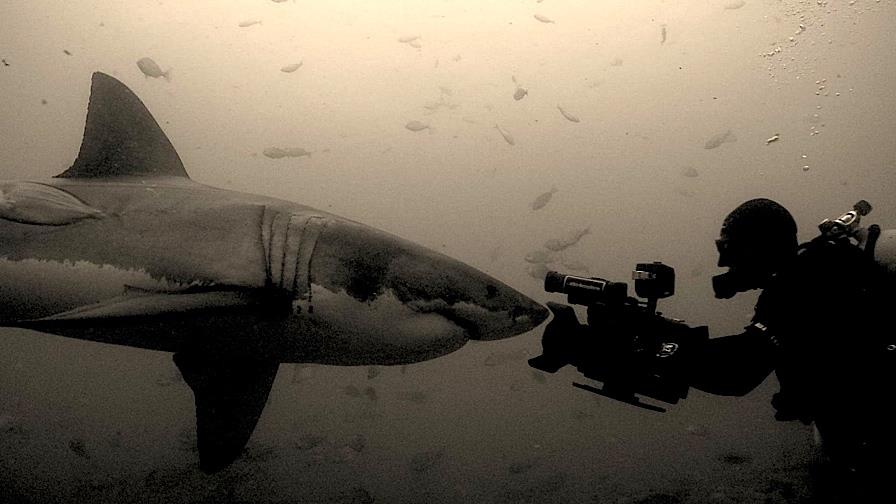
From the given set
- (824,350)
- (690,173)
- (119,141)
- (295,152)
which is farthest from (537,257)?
(824,350)

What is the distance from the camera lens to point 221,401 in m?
3.34

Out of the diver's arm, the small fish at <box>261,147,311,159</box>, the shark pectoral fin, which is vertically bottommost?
the shark pectoral fin

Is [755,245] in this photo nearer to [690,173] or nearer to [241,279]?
[241,279]

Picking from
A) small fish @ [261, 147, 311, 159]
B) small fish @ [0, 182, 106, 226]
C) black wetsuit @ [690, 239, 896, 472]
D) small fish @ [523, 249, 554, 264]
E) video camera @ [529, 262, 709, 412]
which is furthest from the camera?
small fish @ [523, 249, 554, 264]

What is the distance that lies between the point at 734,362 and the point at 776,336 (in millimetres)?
192

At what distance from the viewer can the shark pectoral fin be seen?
3.30m

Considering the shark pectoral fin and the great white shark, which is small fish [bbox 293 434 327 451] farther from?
the great white shark

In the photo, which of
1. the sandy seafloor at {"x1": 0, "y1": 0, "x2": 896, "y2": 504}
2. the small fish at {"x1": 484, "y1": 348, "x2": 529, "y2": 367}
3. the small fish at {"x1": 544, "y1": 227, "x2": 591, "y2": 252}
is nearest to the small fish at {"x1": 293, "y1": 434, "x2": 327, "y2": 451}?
the sandy seafloor at {"x1": 0, "y1": 0, "x2": 896, "y2": 504}

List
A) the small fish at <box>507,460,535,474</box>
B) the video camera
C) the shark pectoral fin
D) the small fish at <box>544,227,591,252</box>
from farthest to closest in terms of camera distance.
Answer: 1. the small fish at <box>544,227,591,252</box>
2. the small fish at <box>507,460,535,474</box>
3. the shark pectoral fin
4. the video camera

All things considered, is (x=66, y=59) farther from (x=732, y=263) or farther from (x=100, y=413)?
(x=732, y=263)

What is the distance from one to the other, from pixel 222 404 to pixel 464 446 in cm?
981

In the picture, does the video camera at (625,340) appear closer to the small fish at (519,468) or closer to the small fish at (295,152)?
the small fish at (519,468)

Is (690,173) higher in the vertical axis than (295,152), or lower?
lower

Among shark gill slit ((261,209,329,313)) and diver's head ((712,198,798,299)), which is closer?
diver's head ((712,198,798,299))
